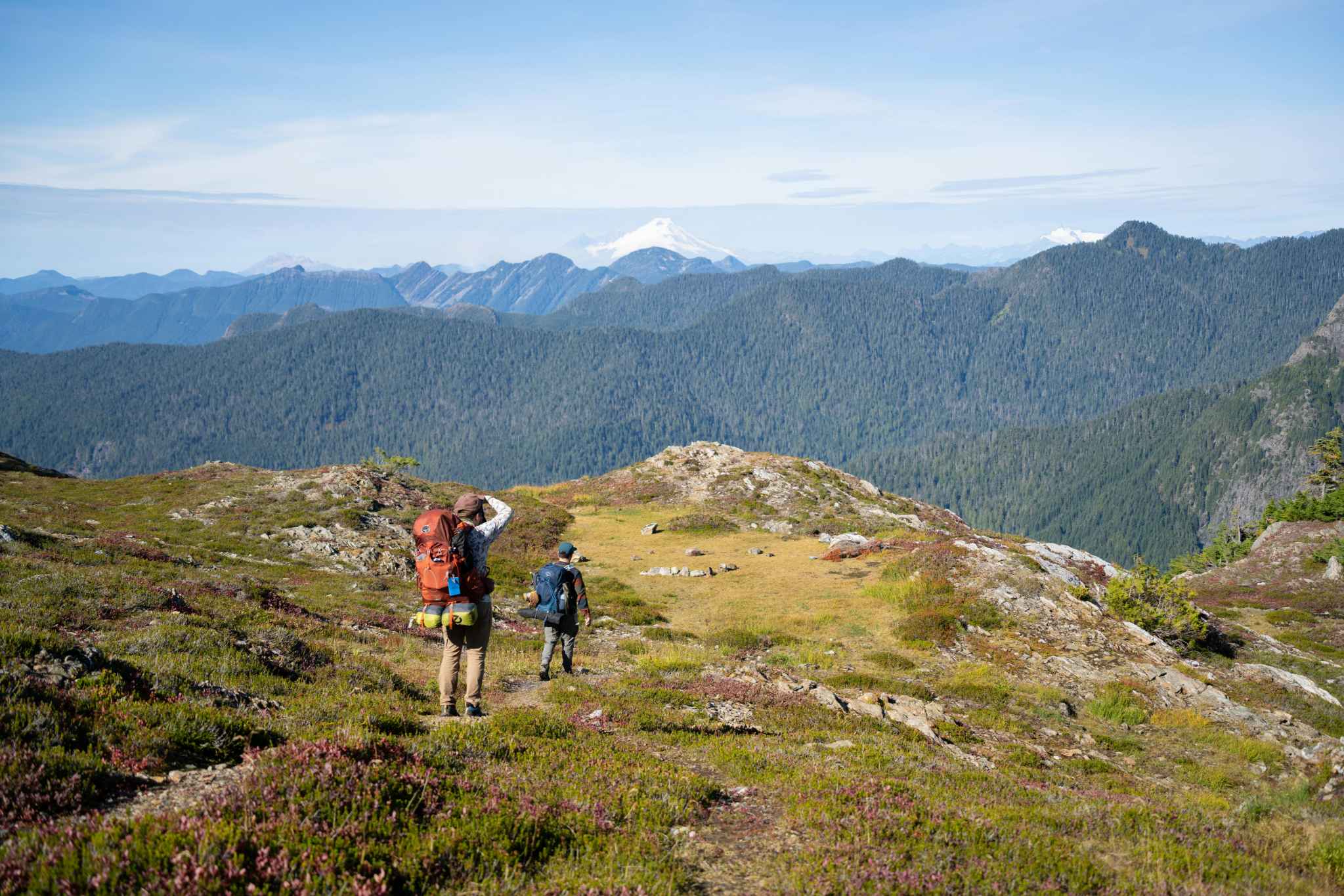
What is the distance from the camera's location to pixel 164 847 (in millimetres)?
5016

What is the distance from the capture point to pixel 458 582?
10.9m

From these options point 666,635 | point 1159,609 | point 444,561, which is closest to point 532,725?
point 444,561

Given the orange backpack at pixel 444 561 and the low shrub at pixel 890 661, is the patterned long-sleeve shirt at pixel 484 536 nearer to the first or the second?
the orange backpack at pixel 444 561

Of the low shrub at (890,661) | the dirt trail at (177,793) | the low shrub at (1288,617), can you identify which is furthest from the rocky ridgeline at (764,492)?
the dirt trail at (177,793)

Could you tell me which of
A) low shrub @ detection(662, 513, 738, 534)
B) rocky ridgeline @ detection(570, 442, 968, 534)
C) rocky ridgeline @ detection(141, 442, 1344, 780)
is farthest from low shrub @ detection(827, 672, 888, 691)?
rocky ridgeline @ detection(570, 442, 968, 534)

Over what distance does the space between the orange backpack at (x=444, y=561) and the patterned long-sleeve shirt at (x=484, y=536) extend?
0.09 m

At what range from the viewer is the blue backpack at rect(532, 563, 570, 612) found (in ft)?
50.7

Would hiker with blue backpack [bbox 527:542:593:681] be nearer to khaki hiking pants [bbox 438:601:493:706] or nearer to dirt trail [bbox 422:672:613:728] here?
dirt trail [bbox 422:672:613:728]

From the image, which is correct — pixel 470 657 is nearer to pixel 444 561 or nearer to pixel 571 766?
pixel 444 561

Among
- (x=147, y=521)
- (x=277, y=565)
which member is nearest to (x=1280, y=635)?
(x=277, y=565)

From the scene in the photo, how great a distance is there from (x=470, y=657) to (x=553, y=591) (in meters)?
3.80

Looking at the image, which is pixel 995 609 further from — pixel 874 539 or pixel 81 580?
pixel 81 580

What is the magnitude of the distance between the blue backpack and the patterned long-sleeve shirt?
3532 mm

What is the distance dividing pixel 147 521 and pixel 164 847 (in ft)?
138
